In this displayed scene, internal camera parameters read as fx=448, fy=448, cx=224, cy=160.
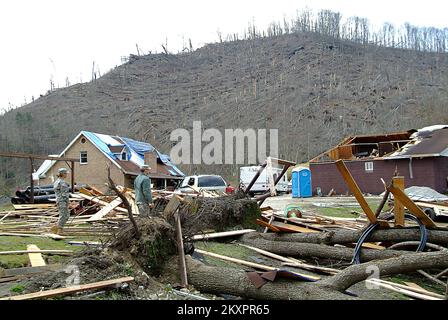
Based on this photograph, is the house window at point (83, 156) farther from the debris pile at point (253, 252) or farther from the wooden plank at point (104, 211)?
the debris pile at point (253, 252)

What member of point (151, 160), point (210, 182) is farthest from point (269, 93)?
point (210, 182)

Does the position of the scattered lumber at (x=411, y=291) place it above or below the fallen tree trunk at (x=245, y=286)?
below

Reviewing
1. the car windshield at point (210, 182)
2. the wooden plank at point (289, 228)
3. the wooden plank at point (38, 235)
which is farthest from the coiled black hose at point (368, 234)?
the car windshield at point (210, 182)

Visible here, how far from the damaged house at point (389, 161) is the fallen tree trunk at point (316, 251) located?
21632 millimetres

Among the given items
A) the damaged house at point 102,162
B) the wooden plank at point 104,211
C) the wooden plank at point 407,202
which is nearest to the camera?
the wooden plank at point 407,202

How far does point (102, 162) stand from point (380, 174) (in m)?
21.1

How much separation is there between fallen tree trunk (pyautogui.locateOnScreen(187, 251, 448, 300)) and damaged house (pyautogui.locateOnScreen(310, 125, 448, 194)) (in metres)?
23.3

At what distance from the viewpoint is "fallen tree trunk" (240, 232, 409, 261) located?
7.84 metres

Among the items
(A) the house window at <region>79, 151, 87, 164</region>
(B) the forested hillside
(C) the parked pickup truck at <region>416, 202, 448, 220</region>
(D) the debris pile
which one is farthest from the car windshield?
(B) the forested hillside

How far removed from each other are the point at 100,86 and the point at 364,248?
318ft

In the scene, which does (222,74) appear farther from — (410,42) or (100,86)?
(410,42)

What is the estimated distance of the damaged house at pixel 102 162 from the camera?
35.1 meters

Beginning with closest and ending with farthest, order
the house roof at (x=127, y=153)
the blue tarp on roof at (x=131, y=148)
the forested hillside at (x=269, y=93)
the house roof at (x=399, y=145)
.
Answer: the house roof at (x=399, y=145), the house roof at (x=127, y=153), the blue tarp on roof at (x=131, y=148), the forested hillside at (x=269, y=93)

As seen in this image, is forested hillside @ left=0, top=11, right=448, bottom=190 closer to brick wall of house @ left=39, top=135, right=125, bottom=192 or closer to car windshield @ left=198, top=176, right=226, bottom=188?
brick wall of house @ left=39, top=135, right=125, bottom=192
